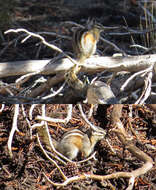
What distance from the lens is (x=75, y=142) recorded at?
242 centimetres

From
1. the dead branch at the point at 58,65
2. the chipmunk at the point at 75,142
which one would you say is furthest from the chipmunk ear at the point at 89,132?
the dead branch at the point at 58,65

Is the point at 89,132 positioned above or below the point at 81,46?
below

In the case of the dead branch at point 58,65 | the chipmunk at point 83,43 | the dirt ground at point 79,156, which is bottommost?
the dirt ground at point 79,156

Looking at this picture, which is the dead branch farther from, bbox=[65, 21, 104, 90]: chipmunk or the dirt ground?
the dirt ground

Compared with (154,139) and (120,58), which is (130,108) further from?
(120,58)

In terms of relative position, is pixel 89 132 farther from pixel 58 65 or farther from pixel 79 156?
pixel 58 65

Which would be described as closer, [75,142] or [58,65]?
[75,142]

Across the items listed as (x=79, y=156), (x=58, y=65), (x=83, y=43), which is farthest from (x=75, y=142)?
(x=83, y=43)

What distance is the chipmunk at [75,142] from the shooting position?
7.88 feet

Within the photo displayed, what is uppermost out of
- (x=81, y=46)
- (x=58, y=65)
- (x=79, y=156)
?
(x=81, y=46)

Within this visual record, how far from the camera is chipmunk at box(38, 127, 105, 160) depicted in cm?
240

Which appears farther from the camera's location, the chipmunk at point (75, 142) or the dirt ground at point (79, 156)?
the chipmunk at point (75, 142)

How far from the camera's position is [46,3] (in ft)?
21.7

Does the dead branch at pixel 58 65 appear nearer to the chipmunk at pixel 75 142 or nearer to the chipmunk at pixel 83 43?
the chipmunk at pixel 83 43
